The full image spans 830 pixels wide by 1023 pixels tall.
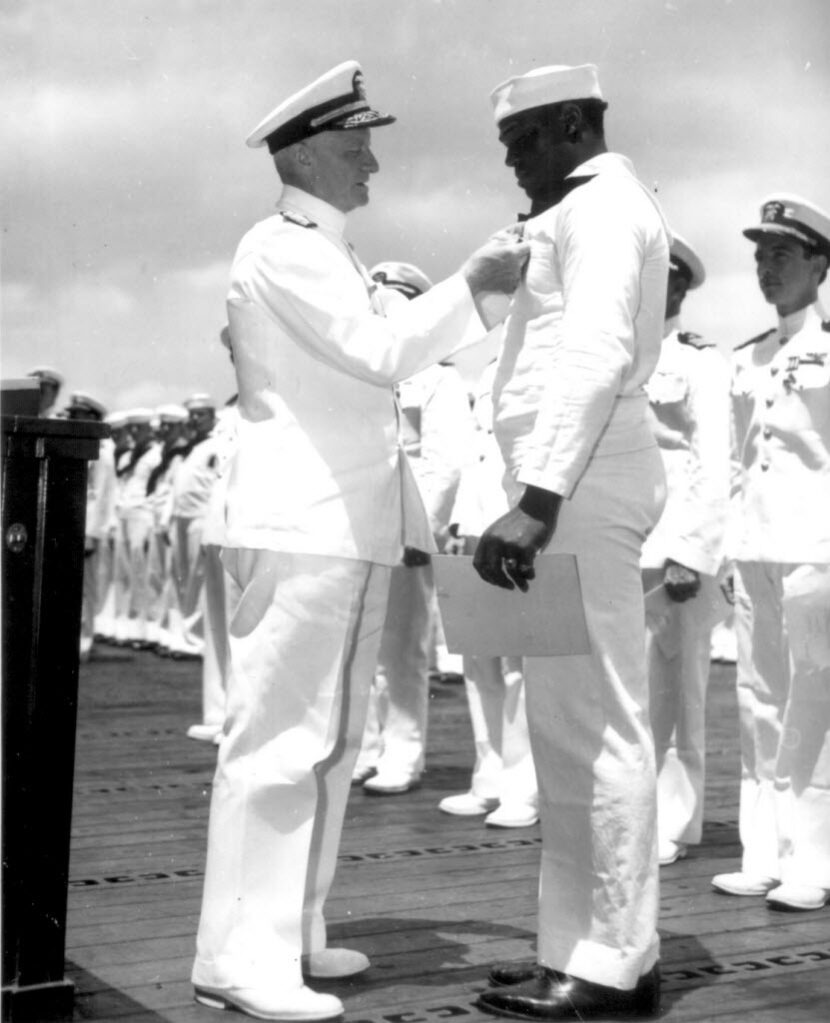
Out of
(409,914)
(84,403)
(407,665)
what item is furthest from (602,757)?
(84,403)

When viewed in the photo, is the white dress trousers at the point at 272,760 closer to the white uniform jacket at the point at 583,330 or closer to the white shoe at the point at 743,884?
the white uniform jacket at the point at 583,330

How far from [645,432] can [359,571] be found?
62 centimetres

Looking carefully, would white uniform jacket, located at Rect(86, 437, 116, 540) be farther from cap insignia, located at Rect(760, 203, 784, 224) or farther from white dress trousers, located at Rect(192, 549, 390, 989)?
white dress trousers, located at Rect(192, 549, 390, 989)

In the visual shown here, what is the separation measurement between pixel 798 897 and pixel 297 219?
6.95ft

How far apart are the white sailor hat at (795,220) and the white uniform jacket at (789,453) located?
0.20 m

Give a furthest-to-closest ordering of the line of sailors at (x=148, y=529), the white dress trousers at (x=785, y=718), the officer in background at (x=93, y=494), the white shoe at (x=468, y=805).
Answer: the officer in background at (x=93, y=494)
the line of sailors at (x=148, y=529)
the white shoe at (x=468, y=805)
the white dress trousers at (x=785, y=718)

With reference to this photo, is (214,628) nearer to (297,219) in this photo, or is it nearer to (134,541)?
(297,219)

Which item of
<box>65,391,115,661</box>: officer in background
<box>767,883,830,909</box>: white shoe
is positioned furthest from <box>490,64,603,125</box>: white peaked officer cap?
<box>65,391,115,661</box>: officer in background

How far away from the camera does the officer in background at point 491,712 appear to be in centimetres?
531

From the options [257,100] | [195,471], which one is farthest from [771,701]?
[195,471]

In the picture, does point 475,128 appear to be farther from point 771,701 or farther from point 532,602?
point 771,701

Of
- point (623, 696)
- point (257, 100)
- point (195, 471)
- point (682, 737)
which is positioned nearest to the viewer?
point (623, 696)

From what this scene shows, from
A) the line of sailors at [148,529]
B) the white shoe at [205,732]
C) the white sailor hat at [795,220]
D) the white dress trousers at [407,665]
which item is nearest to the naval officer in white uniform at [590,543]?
the white sailor hat at [795,220]

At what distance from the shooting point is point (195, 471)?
35.5 feet
